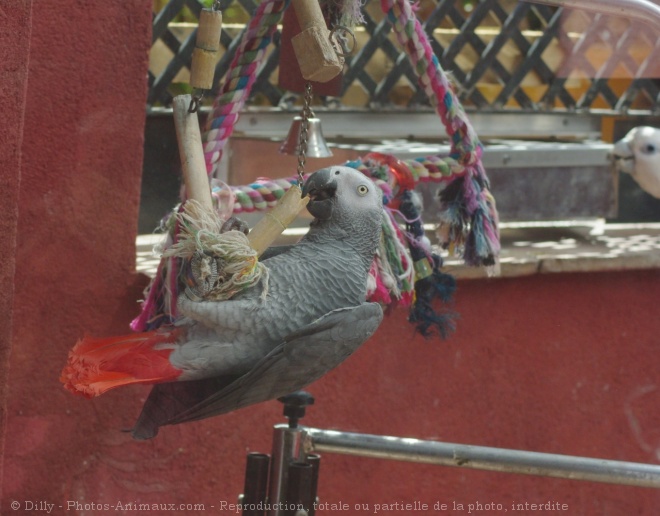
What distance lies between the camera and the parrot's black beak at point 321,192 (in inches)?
34.9

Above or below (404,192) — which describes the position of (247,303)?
below

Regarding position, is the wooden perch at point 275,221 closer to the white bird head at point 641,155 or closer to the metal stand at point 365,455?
the metal stand at point 365,455

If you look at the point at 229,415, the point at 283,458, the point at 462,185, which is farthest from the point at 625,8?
the point at 229,415

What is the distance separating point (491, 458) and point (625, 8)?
56cm

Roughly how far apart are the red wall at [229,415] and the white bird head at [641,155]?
0.30 metres

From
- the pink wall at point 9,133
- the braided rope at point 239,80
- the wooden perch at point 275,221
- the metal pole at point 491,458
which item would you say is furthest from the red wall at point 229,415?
the metal pole at point 491,458

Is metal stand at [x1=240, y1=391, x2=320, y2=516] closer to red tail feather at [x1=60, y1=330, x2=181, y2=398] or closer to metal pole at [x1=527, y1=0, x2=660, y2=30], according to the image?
red tail feather at [x1=60, y1=330, x2=181, y2=398]

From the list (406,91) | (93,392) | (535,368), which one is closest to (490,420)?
(535,368)

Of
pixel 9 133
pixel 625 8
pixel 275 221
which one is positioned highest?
pixel 625 8

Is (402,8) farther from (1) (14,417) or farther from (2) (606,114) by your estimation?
(2) (606,114)

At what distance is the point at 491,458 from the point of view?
45.5 inches

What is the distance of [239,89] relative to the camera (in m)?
1.01

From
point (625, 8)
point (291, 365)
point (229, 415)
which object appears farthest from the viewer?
point (229, 415)

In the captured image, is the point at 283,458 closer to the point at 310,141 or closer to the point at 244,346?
the point at 244,346
